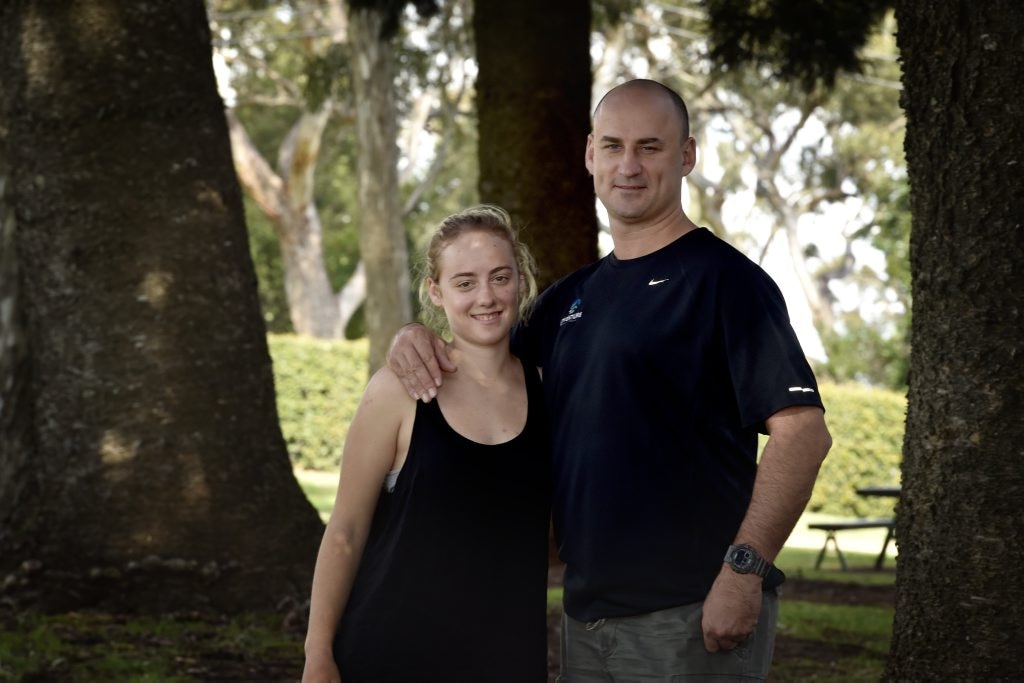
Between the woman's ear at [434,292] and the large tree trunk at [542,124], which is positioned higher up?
the large tree trunk at [542,124]

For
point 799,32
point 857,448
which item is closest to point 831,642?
point 799,32

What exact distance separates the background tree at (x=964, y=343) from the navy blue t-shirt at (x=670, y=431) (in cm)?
155

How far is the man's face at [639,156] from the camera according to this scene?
3244 mm

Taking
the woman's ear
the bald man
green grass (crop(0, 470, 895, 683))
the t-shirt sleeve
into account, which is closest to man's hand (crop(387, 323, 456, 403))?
the bald man

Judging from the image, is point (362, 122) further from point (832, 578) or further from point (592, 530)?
point (592, 530)

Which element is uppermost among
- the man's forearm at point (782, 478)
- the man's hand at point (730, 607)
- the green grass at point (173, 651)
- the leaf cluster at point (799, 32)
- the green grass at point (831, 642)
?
the leaf cluster at point (799, 32)

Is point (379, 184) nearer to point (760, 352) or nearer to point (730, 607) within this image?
point (760, 352)

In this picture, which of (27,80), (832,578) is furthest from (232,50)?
(27,80)

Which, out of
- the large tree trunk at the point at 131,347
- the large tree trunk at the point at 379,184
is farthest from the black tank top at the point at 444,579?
the large tree trunk at the point at 379,184

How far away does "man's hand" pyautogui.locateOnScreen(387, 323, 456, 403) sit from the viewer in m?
3.03

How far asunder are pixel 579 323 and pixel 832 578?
9272 mm

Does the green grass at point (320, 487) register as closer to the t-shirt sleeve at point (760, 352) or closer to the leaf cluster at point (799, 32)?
the leaf cluster at point (799, 32)

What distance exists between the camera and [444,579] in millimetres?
2975

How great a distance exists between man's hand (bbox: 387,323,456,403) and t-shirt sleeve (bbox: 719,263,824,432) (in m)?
0.65
